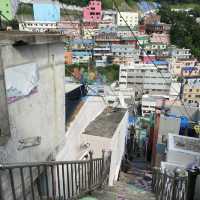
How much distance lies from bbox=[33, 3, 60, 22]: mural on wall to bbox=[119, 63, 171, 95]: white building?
20066mm

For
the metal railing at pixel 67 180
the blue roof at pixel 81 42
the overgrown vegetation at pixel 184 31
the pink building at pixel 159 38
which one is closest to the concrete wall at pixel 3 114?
the metal railing at pixel 67 180

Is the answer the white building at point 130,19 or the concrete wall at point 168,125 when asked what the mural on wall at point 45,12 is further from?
the concrete wall at point 168,125

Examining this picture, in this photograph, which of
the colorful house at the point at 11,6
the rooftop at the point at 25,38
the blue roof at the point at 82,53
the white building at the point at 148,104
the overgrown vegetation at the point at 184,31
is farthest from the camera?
the overgrown vegetation at the point at 184,31

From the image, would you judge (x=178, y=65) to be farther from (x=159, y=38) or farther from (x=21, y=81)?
(x=21, y=81)

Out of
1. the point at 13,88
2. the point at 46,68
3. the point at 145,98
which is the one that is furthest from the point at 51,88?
the point at 145,98

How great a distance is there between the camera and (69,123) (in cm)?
573

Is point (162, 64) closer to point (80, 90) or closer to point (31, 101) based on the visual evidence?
point (80, 90)

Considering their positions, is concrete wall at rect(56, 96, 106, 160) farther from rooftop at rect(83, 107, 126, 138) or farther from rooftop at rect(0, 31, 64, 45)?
rooftop at rect(0, 31, 64, 45)

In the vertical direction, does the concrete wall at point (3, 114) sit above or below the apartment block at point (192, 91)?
above

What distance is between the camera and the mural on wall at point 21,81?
3370mm

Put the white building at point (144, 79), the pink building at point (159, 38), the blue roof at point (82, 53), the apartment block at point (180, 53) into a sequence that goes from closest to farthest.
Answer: the white building at point (144, 79)
the blue roof at point (82, 53)
the apartment block at point (180, 53)
the pink building at point (159, 38)

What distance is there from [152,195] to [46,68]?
365 centimetres

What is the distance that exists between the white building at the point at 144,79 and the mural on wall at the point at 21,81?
26801mm

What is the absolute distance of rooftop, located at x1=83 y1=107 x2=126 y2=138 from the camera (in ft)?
21.9
